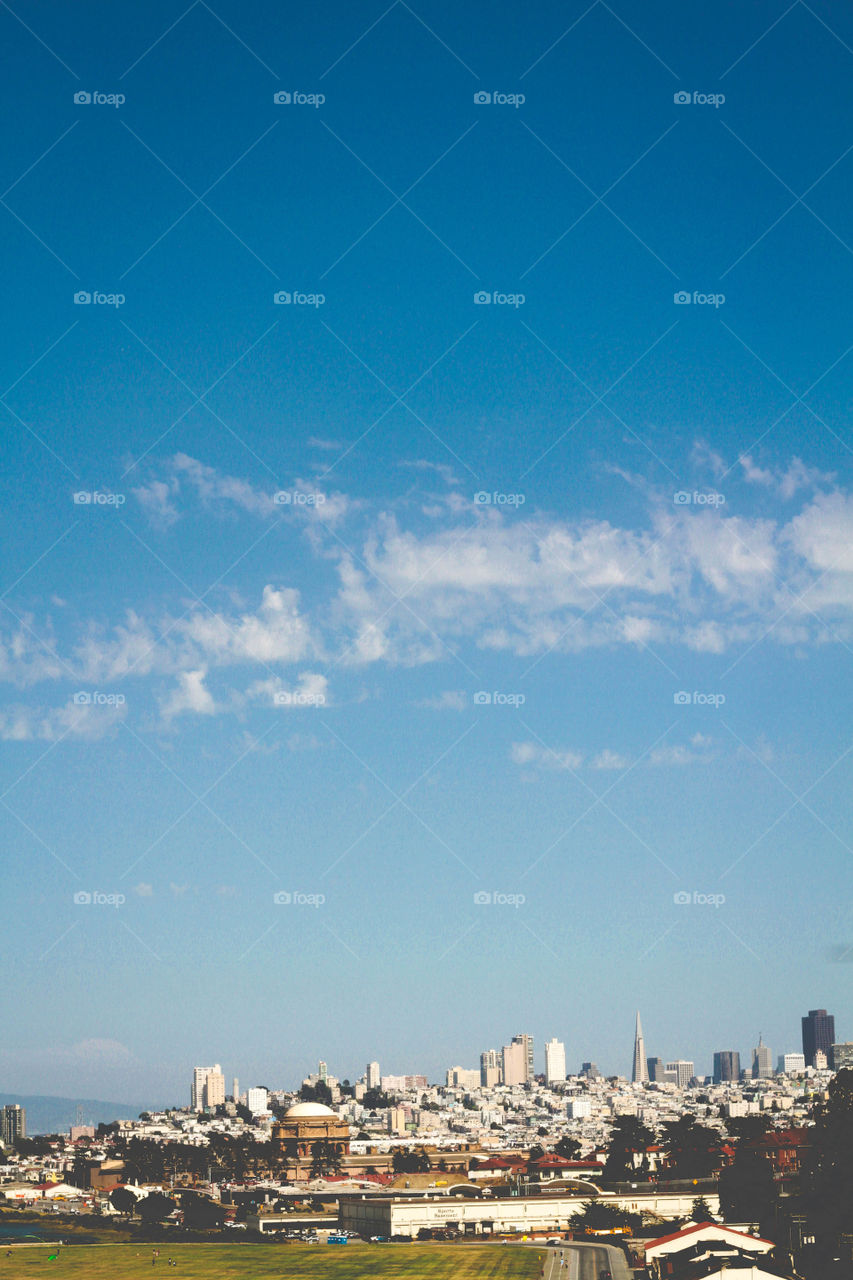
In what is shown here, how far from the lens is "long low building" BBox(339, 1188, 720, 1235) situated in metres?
52.3

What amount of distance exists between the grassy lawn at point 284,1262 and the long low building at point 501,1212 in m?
3.03

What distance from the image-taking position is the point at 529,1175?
68.6m

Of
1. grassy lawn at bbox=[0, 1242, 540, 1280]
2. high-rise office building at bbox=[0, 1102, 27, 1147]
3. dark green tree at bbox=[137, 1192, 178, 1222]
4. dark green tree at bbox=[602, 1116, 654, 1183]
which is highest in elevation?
dark green tree at bbox=[602, 1116, 654, 1183]

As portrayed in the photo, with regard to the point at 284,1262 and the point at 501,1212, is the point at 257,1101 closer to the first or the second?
the point at 501,1212

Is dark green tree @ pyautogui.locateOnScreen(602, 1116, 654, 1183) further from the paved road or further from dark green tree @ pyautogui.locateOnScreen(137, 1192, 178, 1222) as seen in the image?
the paved road

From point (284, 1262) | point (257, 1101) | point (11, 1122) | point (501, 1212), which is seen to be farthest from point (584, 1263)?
point (257, 1101)

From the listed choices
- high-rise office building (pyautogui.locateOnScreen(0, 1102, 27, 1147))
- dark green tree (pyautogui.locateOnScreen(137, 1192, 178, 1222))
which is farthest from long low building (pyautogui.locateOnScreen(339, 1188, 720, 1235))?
high-rise office building (pyautogui.locateOnScreen(0, 1102, 27, 1147))

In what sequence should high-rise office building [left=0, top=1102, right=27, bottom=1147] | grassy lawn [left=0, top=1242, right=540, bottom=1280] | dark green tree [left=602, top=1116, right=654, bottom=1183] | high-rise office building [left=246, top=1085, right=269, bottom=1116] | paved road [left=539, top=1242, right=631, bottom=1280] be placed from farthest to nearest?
high-rise office building [left=246, top=1085, right=269, bottom=1116] < high-rise office building [left=0, top=1102, right=27, bottom=1147] < dark green tree [left=602, top=1116, right=654, bottom=1183] < grassy lawn [left=0, top=1242, right=540, bottom=1280] < paved road [left=539, top=1242, right=631, bottom=1280]

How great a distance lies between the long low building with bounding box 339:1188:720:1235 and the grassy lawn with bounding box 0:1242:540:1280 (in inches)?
119

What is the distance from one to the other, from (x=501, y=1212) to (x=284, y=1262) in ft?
33.9

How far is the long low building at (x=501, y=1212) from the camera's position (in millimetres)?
52312

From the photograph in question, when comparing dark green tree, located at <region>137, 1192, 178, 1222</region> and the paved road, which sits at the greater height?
the paved road

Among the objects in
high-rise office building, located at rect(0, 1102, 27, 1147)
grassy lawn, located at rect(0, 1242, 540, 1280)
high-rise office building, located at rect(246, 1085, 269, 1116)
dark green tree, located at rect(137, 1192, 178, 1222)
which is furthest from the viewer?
high-rise office building, located at rect(246, 1085, 269, 1116)

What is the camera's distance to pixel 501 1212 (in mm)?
53031
